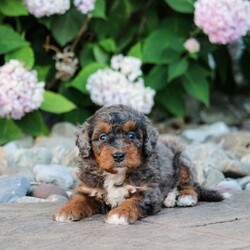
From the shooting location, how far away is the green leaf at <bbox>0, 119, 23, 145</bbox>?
7063 millimetres

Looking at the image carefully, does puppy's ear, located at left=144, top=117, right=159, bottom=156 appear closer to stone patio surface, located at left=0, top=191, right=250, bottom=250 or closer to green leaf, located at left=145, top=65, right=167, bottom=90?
stone patio surface, located at left=0, top=191, right=250, bottom=250

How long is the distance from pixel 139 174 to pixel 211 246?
1121 millimetres

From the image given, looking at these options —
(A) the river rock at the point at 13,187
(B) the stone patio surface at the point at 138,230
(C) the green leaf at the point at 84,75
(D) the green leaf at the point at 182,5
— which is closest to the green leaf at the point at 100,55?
(C) the green leaf at the point at 84,75

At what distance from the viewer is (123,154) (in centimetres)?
427

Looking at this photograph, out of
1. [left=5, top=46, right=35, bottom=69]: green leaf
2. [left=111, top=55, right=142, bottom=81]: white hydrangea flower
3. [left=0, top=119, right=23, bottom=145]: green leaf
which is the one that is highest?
[left=5, top=46, right=35, bottom=69]: green leaf

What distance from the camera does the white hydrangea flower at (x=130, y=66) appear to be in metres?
7.51

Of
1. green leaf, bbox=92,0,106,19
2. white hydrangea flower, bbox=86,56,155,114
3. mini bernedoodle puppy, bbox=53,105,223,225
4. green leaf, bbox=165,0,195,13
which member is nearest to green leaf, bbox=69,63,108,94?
white hydrangea flower, bbox=86,56,155,114

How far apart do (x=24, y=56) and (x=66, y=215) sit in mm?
3298

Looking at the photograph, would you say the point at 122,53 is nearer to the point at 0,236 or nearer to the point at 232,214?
the point at 232,214

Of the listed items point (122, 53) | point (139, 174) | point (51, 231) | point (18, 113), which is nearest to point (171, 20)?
point (122, 53)

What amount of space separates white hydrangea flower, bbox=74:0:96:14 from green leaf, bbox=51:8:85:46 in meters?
0.21

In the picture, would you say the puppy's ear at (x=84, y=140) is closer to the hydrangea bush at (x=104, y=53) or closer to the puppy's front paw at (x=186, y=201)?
the puppy's front paw at (x=186, y=201)

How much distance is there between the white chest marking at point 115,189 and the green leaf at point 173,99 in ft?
11.8

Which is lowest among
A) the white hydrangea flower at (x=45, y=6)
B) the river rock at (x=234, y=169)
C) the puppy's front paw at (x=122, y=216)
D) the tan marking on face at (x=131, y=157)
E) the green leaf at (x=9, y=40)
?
the puppy's front paw at (x=122, y=216)
